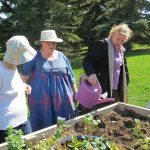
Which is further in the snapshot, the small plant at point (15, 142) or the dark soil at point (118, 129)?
the dark soil at point (118, 129)

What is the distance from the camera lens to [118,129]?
3037 millimetres

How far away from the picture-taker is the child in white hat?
3.24 m

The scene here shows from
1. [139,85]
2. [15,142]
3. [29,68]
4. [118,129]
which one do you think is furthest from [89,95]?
Result: [139,85]

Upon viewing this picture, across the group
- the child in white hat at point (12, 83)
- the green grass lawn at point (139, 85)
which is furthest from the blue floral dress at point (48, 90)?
the green grass lawn at point (139, 85)

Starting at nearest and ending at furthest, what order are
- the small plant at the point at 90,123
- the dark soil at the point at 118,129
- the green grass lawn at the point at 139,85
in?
the dark soil at the point at 118,129, the small plant at the point at 90,123, the green grass lawn at the point at 139,85

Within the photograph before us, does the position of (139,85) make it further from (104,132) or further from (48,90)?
(104,132)

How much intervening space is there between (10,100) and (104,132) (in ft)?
2.98

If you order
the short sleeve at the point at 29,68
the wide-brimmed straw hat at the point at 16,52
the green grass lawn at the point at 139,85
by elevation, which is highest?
the wide-brimmed straw hat at the point at 16,52

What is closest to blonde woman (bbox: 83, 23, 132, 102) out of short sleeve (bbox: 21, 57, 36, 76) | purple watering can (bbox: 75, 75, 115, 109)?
purple watering can (bbox: 75, 75, 115, 109)

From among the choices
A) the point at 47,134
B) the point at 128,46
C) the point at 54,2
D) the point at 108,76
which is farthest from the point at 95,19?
the point at 47,134

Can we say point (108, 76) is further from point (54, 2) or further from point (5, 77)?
point (54, 2)

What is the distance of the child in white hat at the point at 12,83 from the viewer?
10.6ft

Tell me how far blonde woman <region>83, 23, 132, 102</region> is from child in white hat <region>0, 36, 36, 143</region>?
0.95 meters

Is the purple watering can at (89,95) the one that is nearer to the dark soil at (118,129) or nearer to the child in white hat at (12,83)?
the dark soil at (118,129)
